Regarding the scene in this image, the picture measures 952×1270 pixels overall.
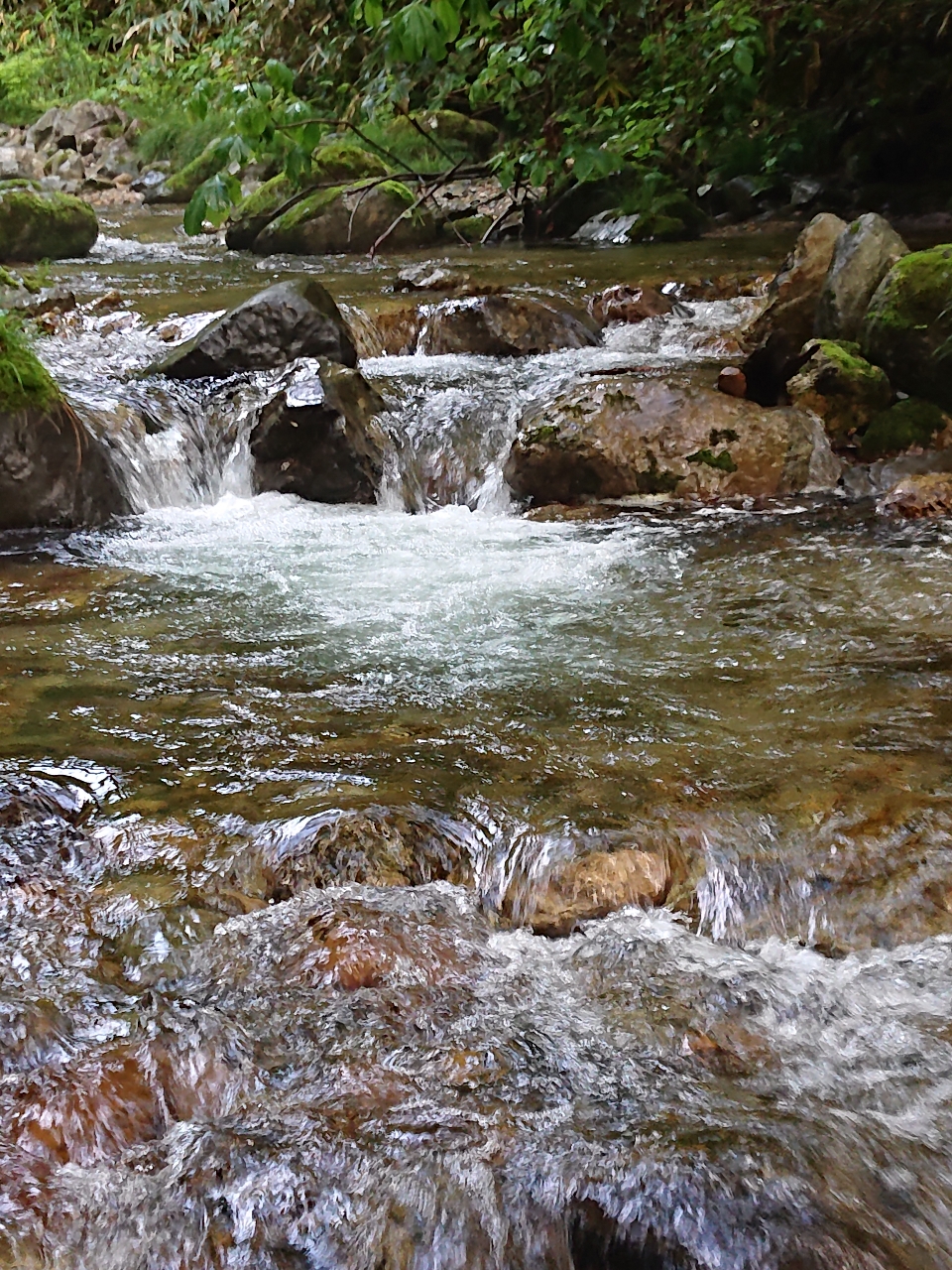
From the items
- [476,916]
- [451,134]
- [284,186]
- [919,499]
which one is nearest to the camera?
[476,916]

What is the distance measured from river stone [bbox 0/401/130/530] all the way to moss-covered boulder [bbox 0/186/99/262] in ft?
22.2

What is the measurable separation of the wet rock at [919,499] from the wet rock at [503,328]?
125 inches

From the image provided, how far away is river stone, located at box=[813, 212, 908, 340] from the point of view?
660 centimetres

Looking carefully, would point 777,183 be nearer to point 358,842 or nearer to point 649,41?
point 649,41

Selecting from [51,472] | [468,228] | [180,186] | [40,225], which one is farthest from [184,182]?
[51,472]

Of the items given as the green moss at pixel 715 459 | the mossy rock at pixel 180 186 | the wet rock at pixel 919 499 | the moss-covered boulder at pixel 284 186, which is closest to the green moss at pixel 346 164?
the moss-covered boulder at pixel 284 186

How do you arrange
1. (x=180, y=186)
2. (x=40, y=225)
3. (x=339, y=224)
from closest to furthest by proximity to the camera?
1. (x=40, y=225)
2. (x=339, y=224)
3. (x=180, y=186)

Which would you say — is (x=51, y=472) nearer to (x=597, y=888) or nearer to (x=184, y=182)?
(x=597, y=888)

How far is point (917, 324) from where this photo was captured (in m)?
6.11

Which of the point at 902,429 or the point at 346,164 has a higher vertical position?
the point at 346,164

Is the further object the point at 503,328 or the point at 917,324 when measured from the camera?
the point at 503,328

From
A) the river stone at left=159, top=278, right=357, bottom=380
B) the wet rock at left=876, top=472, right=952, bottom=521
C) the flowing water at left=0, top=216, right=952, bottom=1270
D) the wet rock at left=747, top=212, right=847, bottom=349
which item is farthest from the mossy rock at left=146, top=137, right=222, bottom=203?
the wet rock at left=876, top=472, right=952, bottom=521

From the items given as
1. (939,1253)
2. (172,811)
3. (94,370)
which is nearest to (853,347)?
(94,370)

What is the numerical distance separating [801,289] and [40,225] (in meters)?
8.23
